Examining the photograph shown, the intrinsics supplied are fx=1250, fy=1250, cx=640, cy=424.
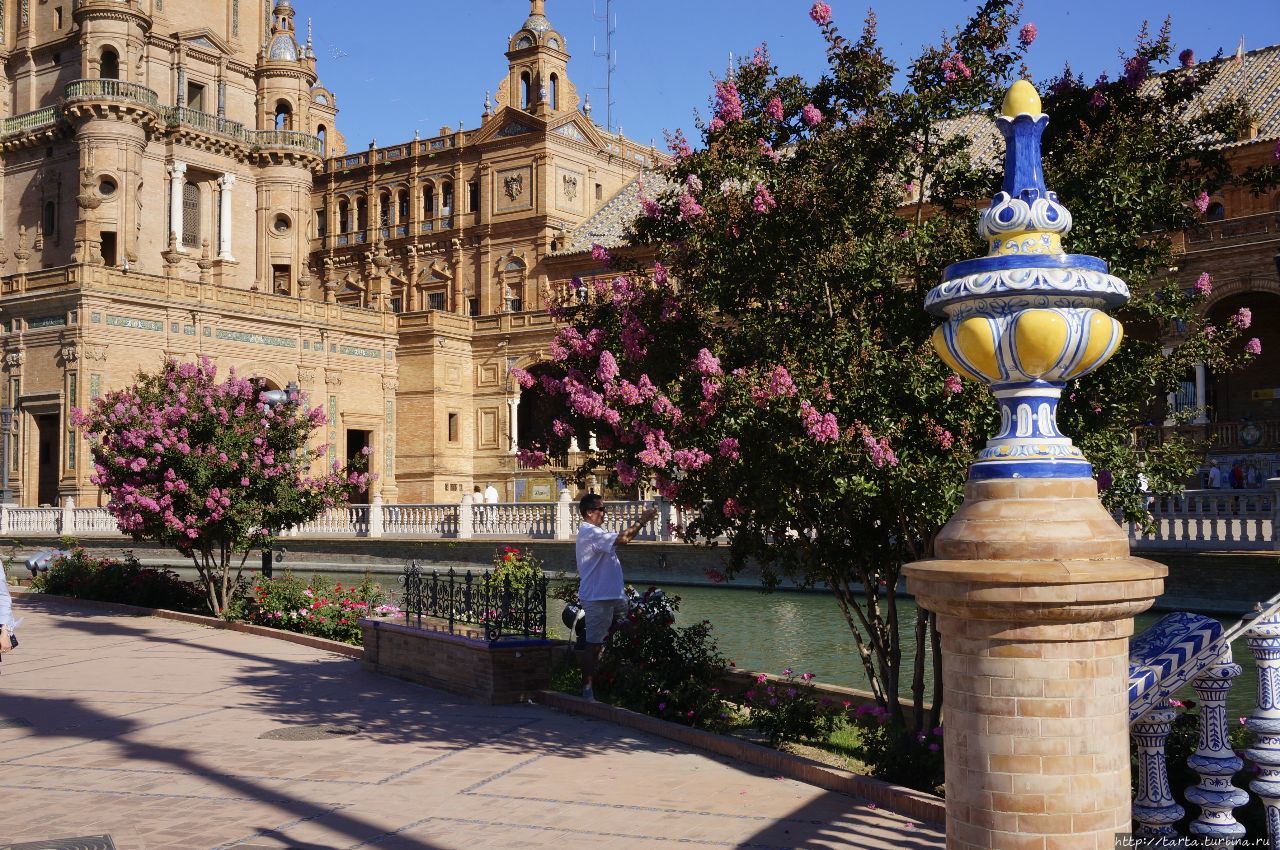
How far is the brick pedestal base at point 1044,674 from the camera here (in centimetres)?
374

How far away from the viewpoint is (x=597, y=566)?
34.8 feet

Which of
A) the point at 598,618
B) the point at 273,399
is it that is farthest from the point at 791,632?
the point at 598,618

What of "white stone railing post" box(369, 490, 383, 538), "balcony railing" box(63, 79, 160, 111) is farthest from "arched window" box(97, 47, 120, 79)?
"white stone railing post" box(369, 490, 383, 538)

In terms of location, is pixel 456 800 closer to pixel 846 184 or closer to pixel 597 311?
pixel 597 311

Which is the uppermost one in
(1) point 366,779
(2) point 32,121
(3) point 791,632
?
(2) point 32,121

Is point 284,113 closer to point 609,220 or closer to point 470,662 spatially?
point 609,220

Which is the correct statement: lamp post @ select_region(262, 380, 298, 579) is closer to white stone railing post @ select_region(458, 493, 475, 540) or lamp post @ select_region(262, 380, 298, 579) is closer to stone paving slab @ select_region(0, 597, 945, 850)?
stone paving slab @ select_region(0, 597, 945, 850)

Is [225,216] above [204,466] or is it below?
above

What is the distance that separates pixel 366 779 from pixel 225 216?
143 ft

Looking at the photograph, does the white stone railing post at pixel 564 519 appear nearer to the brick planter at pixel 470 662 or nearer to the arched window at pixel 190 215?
the brick planter at pixel 470 662

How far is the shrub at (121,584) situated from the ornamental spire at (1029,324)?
678 inches

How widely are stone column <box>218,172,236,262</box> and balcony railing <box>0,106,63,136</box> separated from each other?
6.13 m

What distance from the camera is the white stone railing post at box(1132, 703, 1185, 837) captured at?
4719 millimetres

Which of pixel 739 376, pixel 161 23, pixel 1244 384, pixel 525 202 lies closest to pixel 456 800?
pixel 739 376
